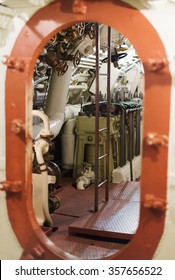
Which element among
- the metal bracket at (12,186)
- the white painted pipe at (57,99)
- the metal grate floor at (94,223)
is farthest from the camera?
the white painted pipe at (57,99)

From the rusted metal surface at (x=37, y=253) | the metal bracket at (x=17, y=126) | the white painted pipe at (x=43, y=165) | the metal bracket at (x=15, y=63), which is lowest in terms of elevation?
the rusted metal surface at (x=37, y=253)

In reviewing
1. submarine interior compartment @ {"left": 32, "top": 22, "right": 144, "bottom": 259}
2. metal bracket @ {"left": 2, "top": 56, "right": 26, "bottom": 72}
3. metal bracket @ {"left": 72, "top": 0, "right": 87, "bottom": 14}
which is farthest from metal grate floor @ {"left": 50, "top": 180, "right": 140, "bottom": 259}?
metal bracket @ {"left": 72, "top": 0, "right": 87, "bottom": 14}

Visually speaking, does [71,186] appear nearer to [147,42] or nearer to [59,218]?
[59,218]

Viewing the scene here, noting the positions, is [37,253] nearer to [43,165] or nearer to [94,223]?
[43,165]

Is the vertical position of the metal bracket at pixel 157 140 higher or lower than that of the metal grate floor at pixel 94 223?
higher

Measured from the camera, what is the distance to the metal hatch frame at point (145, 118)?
2.41 m

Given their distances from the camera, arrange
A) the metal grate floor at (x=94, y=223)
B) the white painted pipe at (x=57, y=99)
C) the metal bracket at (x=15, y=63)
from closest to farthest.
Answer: the metal bracket at (x=15, y=63) < the metal grate floor at (x=94, y=223) < the white painted pipe at (x=57, y=99)

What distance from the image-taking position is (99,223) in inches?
162

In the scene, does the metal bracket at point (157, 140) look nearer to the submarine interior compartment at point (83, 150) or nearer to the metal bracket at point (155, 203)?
the metal bracket at point (155, 203)

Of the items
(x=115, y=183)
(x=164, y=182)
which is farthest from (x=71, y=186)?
(x=164, y=182)

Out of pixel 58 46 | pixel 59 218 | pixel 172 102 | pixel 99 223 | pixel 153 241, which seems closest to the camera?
pixel 172 102

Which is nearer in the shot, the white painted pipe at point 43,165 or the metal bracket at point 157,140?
the metal bracket at point 157,140

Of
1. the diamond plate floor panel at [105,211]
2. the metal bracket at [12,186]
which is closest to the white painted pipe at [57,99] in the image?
the diamond plate floor panel at [105,211]

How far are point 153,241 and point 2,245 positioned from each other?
1.23 metres
